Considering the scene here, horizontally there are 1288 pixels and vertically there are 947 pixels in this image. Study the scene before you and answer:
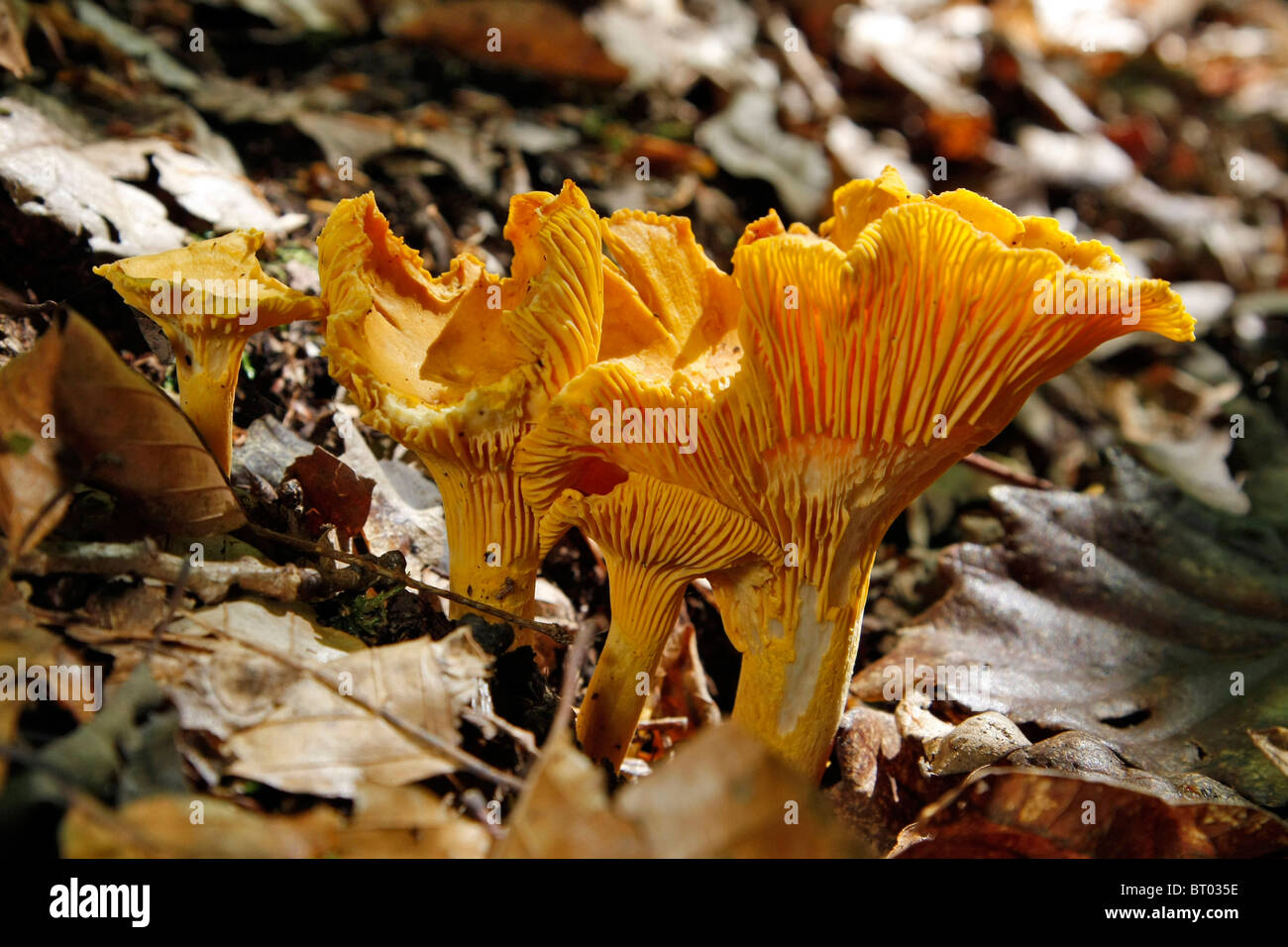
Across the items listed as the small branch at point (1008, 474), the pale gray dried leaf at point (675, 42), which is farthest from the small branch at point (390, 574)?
the pale gray dried leaf at point (675, 42)

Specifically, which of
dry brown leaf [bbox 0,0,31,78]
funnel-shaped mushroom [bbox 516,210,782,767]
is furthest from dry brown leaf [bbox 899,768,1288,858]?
dry brown leaf [bbox 0,0,31,78]

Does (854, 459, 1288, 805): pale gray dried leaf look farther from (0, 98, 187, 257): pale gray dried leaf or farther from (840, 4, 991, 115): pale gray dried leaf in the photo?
(840, 4, 991, 115): pale gray dried leaf

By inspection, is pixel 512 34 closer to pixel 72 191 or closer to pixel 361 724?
pixel 72 191

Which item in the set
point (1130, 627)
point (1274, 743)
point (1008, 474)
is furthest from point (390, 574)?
point (1008, 474)

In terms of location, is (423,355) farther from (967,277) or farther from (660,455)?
(967,277)

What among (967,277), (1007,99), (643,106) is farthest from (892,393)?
(1007,99)

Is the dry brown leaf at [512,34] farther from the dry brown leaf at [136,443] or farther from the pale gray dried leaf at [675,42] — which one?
the dry brown leaf at [136,443]
